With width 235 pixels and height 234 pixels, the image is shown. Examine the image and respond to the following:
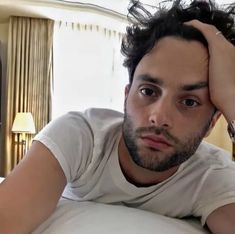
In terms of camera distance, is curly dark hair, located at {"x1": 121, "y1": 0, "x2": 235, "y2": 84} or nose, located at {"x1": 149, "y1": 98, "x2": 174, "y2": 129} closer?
nose, located at {"x1": 149, "y1": 98, "x2": 174, "y2": 129}

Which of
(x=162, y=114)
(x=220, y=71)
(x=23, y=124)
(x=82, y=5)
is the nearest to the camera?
(x=162, y=114)

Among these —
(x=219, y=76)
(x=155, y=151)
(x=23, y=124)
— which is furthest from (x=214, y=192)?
(x=23, y=124)

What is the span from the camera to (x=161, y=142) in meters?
0.85

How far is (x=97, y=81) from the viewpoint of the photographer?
4.96 meters

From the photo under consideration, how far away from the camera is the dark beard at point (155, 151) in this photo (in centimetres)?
86

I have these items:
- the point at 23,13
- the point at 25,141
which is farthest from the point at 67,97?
the point at 23,13

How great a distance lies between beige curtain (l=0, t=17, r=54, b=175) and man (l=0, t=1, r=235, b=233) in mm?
3714

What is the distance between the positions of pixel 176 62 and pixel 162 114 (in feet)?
0.45

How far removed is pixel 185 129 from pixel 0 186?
1.41 ft

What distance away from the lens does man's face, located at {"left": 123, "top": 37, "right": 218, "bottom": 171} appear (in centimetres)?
85

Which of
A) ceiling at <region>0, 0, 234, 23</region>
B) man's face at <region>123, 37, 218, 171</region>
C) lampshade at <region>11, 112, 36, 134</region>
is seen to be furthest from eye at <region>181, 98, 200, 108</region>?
ceiling at <region>0, 0, 234, 23</region>

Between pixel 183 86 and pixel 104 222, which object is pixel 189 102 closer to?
pixel 183 86

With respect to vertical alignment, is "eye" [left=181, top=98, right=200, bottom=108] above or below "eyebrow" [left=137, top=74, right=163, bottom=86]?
below

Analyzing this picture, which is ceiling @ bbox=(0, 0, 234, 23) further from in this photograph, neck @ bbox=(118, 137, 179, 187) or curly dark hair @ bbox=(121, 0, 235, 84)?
neck @ bbox=(118, 137, 179, 187)
